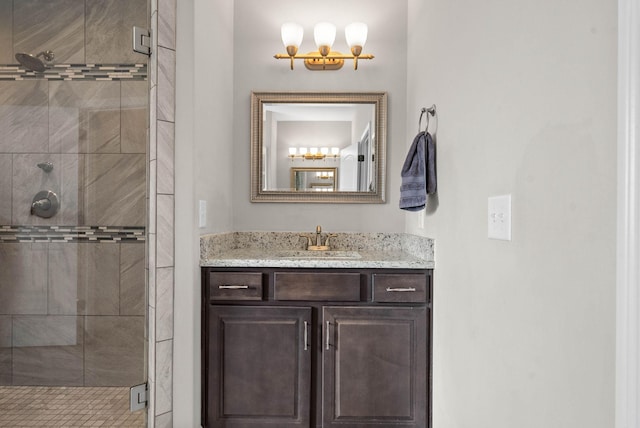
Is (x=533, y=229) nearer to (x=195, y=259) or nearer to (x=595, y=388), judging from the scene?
(x=595, y=388)

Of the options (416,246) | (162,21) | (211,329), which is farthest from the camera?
(416,246)

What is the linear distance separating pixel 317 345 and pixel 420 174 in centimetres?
94

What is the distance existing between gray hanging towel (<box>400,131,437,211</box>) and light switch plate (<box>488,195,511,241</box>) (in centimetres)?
63

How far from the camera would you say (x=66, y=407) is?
6.03 ft

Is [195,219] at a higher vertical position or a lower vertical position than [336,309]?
higher

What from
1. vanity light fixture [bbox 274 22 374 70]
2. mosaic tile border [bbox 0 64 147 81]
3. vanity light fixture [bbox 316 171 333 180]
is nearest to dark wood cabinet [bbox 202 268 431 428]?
vanity light fixture [bbox 316 171 333 180]

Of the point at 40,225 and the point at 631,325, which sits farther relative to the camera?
the point at 40,225

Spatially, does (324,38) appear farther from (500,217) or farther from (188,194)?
(500,217)

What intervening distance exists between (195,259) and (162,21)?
1.06 meters

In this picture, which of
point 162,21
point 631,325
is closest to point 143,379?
point 162,21

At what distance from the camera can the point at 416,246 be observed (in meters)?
2.18

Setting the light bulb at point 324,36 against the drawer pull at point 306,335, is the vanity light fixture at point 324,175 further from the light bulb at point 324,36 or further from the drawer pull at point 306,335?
the drawer pull at point 306,335

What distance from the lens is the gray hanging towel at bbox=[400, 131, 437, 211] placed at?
6.22ft

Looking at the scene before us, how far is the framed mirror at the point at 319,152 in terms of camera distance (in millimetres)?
2551
